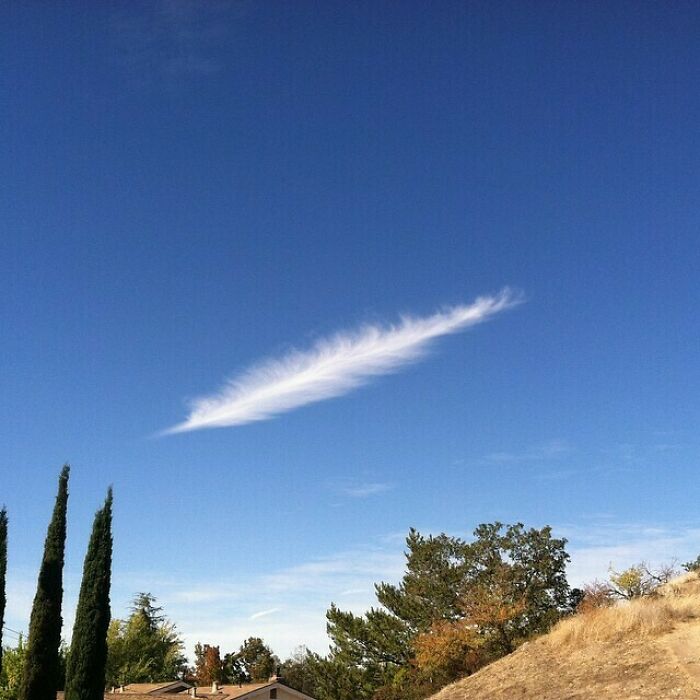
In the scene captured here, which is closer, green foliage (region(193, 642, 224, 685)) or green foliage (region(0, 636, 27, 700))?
green foliage (region(0, 636, 27, 700))

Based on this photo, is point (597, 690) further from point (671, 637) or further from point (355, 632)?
point (355, 632)

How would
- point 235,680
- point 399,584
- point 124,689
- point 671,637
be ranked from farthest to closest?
point 235,680 < point 399,584 < point 124,689 < point 671,637

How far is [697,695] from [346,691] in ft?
103

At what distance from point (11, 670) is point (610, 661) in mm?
40092

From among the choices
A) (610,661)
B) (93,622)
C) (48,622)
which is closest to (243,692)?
(93,622)

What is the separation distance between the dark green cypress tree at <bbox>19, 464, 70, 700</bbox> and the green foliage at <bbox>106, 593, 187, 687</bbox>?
3494 cm

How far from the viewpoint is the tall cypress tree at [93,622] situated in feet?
106

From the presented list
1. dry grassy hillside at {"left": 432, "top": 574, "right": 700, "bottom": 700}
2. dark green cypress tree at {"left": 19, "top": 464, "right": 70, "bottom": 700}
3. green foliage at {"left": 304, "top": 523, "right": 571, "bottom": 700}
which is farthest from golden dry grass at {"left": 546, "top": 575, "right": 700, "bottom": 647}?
dark green cypress tree at {"left": 19, "top": 464, "right": 70, "bottom": 700}

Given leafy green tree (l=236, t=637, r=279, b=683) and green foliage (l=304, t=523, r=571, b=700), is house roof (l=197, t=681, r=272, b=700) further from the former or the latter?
leafy green tree (l=236, t=637, r=279, b=683)

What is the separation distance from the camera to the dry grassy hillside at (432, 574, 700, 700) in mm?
23047

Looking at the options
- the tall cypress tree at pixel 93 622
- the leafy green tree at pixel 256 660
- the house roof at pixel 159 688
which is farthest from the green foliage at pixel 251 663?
the tall cypress tree at pixel 93 622

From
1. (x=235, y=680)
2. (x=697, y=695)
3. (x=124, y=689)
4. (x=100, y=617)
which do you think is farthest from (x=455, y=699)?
(x=235, y=680)

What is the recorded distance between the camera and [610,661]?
85.3 ft

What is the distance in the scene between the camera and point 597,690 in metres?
23.4
